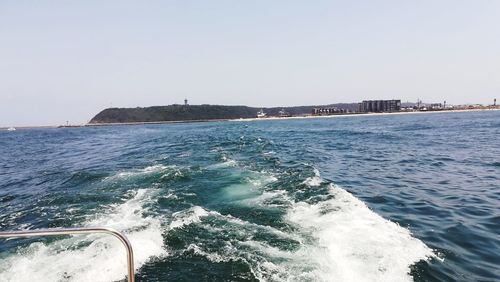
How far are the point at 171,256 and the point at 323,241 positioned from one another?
139 inches

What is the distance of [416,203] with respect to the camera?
35.3 feet

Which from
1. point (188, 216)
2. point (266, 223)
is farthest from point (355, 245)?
point (188, 216)

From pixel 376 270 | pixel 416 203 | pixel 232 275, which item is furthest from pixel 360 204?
pixel 232 275

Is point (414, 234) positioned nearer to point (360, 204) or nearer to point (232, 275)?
point (360, 204)

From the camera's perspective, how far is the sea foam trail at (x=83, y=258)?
21.2 ft

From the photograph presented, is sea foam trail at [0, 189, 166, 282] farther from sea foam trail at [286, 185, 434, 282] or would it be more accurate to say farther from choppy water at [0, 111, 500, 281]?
sea foam trail at [286, 185, 434, 282]

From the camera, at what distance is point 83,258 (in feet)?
23.2

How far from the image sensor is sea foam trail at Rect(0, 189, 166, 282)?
647 centimetres

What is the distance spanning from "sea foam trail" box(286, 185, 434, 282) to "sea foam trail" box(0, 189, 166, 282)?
11.9 feet

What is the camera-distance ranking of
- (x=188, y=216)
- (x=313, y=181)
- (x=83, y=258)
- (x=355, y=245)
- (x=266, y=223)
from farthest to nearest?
(x=313, y=181)
(x=188, y=216)
(x=266, y=223)
(x=355, y=245)
(x=83, y=258)

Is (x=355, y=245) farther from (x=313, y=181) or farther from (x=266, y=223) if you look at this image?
(x=313, y=181)

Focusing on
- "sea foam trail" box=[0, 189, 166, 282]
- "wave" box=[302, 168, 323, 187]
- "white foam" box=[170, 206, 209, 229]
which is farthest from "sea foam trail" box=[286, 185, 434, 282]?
"sea foam trail" box=[0, 189, 166, 282]

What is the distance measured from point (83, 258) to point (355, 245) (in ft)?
20.4

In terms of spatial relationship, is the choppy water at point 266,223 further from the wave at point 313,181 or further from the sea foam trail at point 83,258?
the wave at point 313,181
